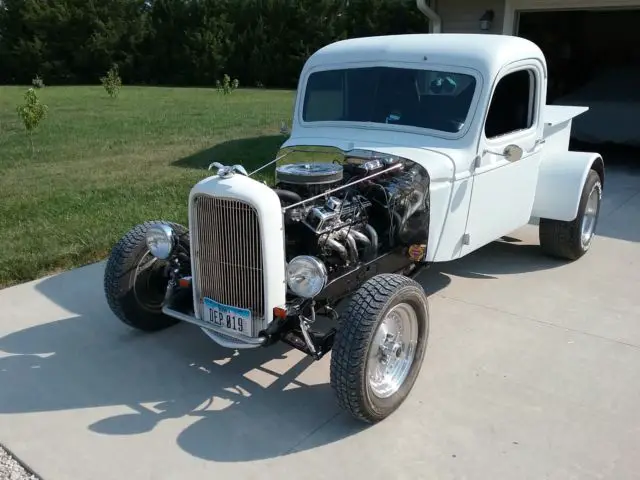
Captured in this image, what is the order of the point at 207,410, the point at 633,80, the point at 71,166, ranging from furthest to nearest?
the point at 633,80, the point at 71,166, the point at 207,410

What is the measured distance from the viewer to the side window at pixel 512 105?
4.73m

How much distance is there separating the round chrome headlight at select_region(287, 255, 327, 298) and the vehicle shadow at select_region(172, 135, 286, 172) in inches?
253

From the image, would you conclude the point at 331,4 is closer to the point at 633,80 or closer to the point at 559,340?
the point at 633,80

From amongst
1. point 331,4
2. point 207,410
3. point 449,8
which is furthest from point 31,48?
point 207,410

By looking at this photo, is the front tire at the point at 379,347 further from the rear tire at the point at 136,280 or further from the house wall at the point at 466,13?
the house wall at the point at 466,13

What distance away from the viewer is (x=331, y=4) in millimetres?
33781

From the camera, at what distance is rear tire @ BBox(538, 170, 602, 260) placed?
5516 millimetres

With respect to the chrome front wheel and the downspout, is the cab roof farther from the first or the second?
the downspout

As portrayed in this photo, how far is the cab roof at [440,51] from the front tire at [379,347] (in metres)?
1.93

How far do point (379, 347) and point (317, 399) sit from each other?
1.65ft

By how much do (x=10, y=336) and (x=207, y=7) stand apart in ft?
119

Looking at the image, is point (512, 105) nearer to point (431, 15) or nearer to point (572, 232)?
point (572, 232)

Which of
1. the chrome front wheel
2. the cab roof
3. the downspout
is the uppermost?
the downspout

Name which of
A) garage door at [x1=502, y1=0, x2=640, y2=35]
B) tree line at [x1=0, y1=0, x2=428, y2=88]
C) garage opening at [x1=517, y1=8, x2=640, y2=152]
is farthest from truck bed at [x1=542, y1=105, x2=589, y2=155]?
tree line at [x1=0, y1=0, x2=428, y2=88]
